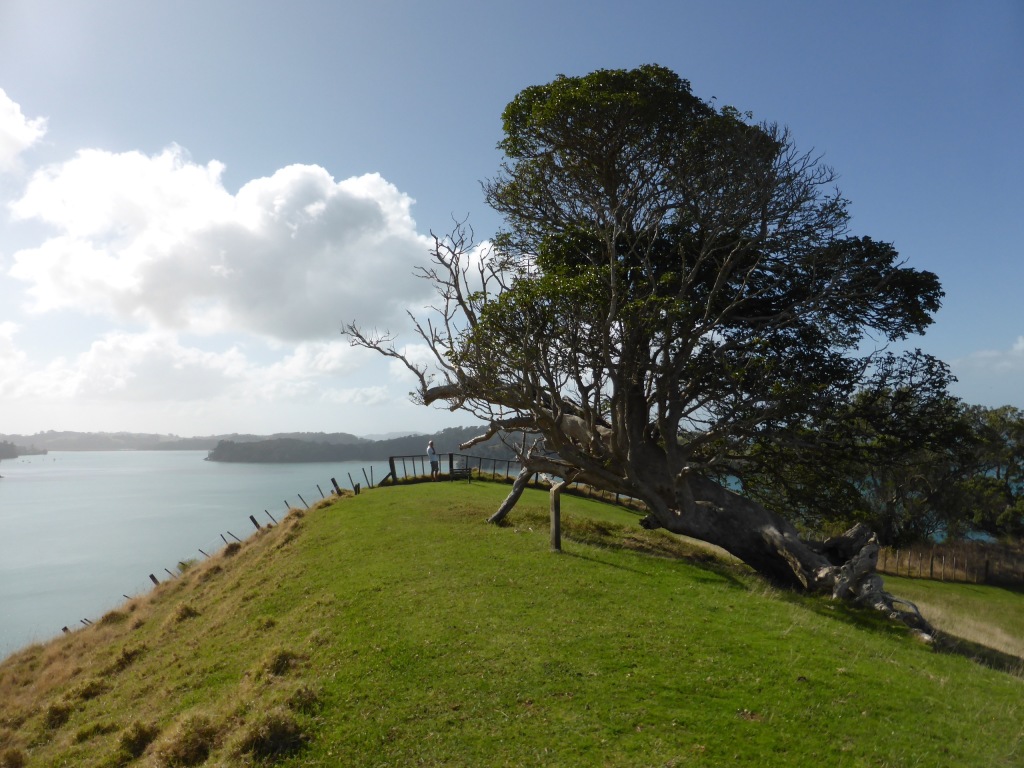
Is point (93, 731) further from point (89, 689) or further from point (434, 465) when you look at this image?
point (434, 465)

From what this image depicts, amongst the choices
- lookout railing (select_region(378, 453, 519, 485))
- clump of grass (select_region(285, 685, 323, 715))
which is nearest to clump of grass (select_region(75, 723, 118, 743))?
clump of grass (select_region(285, 685, 323, 715))

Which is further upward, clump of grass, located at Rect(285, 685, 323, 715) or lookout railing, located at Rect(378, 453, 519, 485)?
lookout railing, located at Rect(378, 453, 519, 485)

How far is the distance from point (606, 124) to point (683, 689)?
16.1 metres

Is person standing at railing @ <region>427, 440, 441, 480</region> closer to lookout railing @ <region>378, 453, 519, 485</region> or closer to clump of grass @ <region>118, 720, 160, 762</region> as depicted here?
lookout railing @ <region>378, 453, 519, 485</region>

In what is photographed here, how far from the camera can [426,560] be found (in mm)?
15953

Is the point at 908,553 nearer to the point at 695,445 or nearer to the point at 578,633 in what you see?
the point at 695,445

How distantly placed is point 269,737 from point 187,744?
1.42 metres

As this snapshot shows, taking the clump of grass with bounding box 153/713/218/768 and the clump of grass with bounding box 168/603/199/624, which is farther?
the clump of grass with bounding box 168/603/199/624

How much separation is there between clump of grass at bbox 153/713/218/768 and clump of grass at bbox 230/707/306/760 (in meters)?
0.59

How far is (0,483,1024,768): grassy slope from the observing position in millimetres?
7230

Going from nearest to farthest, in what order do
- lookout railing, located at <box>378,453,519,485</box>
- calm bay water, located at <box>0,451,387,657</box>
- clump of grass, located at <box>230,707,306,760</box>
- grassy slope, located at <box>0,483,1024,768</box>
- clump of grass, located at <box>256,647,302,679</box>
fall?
grassy slope, located at <box>0,483,1024,768</box>, clump of grass, located at <box>230,707,306,760</box>, clump of grass, located at <box>256,647,302,679</box>, lookout railing, located at <box>378,453,519,485</box>, calm bay water, located at <box>0,451,387,657</box>

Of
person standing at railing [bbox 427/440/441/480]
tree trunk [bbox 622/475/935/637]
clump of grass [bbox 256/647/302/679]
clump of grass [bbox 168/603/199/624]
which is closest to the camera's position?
clump of grass [bbox 256/647/302/679]

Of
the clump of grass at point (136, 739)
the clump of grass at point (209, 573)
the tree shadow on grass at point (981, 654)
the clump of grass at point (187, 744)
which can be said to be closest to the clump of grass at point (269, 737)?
the clump of grass at point (187, 744)

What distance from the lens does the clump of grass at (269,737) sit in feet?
25.0
